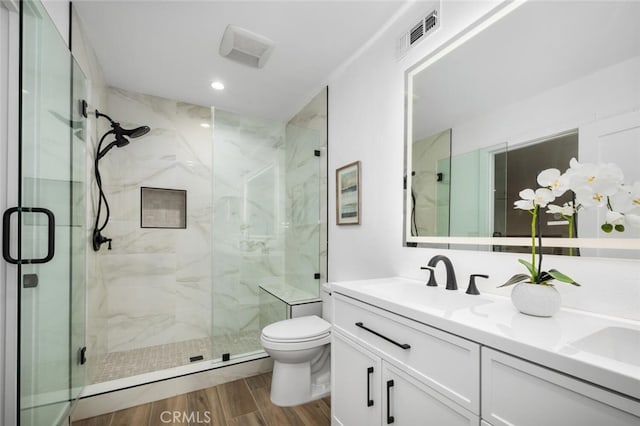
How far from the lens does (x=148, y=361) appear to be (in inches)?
99.0

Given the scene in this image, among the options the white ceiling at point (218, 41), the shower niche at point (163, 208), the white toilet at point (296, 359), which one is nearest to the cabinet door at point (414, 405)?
the white toilet at point (296, 359)

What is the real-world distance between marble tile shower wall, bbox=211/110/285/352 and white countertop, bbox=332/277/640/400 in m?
1.81

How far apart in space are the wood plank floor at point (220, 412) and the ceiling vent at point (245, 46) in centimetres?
238

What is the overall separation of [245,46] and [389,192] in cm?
139

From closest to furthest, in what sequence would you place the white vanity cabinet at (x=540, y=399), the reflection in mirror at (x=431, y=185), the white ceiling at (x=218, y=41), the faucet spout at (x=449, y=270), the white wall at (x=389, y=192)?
the white vanity cabinet at (x=540, y=399), the white wall at (x=389, y=192), the faucet spout at (x=449, y=270), the reflection in mirror at (x=431, y=185), the white ceiling at (x=218, y=41)

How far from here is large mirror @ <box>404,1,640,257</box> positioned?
95 cm

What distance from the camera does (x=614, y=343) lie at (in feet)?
2.63

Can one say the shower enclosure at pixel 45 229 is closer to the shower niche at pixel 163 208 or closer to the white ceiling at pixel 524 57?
the shower niche at pixel 163 208

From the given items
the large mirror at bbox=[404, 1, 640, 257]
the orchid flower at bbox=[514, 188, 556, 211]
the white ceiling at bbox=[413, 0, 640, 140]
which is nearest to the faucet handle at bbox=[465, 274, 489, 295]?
the large mirror at bbox=[404, 1, 640, 257]

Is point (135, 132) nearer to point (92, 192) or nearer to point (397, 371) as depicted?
point (92, 192)

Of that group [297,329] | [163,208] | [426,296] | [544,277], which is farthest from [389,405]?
[163,208]

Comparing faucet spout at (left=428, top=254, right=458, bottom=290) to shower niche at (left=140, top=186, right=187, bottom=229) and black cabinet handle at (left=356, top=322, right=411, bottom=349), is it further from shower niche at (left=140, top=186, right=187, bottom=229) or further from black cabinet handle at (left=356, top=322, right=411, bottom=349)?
shower niche at (left=140, top=186, right=187, bottom=229)

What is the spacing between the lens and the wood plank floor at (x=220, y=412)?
5.95 ft

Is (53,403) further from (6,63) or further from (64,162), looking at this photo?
(6,63)
